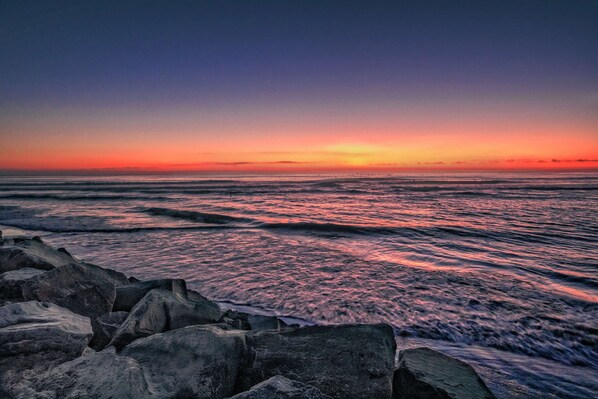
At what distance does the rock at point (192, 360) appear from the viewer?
108 inches

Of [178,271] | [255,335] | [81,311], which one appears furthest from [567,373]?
[178,271]

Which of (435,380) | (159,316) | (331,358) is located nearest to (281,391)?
(331,358)

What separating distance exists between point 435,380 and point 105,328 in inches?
148

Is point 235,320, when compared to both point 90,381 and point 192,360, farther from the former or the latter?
point 90,381

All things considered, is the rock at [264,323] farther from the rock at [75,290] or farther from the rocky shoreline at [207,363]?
the rock at [75,290]

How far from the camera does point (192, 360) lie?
296 centimetres

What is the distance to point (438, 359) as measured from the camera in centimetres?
340

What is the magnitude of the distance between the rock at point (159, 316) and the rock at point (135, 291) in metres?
0.42

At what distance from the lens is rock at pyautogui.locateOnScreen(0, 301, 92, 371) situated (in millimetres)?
2891

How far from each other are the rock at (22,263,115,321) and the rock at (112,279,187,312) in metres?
0.27

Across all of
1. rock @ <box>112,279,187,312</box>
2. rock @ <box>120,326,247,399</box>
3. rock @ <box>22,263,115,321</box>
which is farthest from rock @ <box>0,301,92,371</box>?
rock @ <box>112,279,187,312</box>

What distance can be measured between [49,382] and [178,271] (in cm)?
600

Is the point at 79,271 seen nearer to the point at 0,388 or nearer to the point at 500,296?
the point at 0,388

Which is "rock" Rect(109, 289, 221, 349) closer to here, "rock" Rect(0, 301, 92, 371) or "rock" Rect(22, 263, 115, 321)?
"rock" Rect(0, 301, 92, 371)
